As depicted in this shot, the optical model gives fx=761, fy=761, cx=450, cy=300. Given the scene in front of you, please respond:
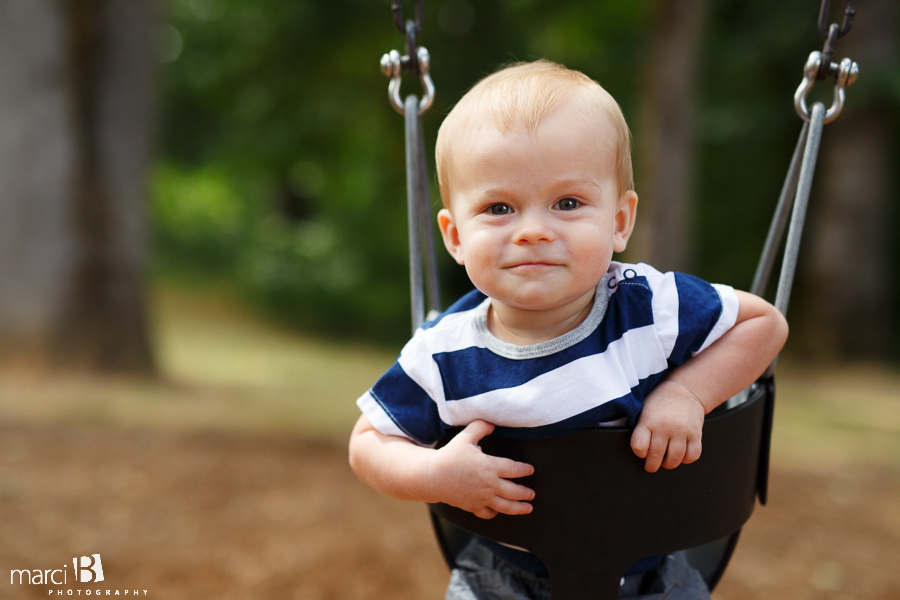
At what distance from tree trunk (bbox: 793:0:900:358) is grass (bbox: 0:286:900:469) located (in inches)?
16.8

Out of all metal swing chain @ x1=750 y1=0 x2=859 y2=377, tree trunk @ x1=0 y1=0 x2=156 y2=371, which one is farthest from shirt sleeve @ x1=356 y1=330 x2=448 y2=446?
tree trunk @ x1=0 y1=0 x2=156 y2=371

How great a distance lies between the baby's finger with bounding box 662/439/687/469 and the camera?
1197mm

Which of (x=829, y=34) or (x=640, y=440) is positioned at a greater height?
(x=829, y=34)

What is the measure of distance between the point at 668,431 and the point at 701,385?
118mm

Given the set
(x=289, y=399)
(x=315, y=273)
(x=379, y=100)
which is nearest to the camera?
(x=289, y=399)

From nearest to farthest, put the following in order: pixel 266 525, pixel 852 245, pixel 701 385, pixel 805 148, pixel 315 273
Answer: pixel 701 385
pixel 805 148
pixel 266 525
pixel 852 245
pixel 315 273

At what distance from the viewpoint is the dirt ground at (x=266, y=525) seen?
309cm

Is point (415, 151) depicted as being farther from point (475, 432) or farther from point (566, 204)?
point (475, 432)

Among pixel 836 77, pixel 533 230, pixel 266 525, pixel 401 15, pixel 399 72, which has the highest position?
pixel 401 15

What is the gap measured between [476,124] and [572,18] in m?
7.85

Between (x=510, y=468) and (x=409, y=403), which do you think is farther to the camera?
(x=409, y=403)

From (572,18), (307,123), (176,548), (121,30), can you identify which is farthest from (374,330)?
(176,548)

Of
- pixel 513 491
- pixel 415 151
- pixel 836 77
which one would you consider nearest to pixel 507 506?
pixel 513 491

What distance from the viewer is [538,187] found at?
118cm
